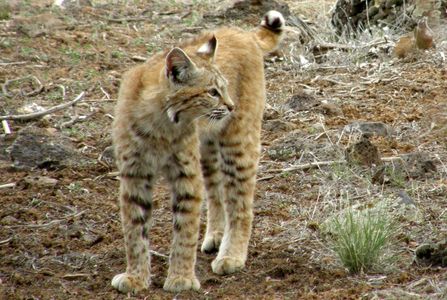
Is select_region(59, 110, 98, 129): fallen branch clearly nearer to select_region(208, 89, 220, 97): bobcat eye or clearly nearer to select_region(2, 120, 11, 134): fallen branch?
select_region(2, 120, 11, 134): fallen branch

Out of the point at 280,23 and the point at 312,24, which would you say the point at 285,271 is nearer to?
the point at 280,23

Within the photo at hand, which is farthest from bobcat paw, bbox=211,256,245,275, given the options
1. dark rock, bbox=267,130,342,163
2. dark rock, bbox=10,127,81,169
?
dark rock, bbox=10,127,81,169

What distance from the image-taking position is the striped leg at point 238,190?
6.70 m

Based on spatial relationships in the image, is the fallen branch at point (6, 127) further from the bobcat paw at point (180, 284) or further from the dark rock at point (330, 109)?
the bobcat paw at point (180, 284)

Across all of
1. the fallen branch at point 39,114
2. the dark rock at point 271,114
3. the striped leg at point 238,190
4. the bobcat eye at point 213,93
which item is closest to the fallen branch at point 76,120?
the fallen branch at point 39,114

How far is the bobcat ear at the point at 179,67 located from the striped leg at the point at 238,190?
3.14ft

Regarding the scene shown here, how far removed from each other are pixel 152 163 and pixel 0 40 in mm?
6312

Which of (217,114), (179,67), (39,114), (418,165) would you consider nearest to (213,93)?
(217,114)

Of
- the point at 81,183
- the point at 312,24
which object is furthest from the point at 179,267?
the point at 312,24

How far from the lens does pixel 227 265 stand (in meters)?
6.46

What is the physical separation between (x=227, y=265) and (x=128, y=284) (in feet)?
2.55

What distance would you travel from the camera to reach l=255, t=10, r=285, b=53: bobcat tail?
7273 millimetres

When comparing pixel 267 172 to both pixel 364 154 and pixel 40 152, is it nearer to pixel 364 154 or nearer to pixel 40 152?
pixel 364 154

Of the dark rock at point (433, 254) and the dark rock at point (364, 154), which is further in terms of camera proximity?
the dark rock at point (364, 154)
